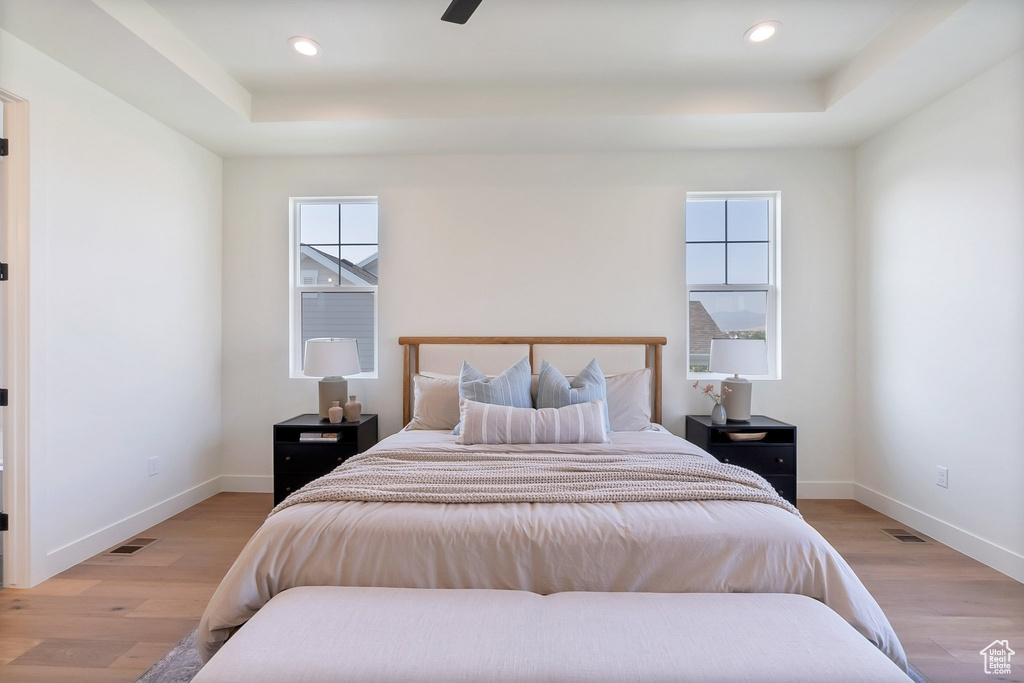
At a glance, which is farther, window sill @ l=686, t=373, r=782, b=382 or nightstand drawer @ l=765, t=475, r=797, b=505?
window sill @ l=686, t=373, r=782, b=382

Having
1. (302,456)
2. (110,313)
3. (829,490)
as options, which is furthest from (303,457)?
(829,490)

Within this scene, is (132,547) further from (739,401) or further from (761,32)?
(761,32)

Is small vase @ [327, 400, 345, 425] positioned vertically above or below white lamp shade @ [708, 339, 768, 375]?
below

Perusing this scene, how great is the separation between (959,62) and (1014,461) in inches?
77.8

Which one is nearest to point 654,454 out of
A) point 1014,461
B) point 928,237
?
point 1014,461

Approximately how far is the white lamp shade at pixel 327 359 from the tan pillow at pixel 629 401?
5.68 feet

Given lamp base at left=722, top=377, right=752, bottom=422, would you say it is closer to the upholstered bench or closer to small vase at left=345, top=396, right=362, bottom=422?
the upholstered bench

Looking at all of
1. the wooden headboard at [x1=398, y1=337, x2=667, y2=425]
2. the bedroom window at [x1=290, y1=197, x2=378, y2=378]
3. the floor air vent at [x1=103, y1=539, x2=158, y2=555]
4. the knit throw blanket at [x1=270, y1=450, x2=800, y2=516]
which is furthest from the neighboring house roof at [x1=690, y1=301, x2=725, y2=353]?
the floor air vent at [x1=103, y1=539, x2=158, y2=555]

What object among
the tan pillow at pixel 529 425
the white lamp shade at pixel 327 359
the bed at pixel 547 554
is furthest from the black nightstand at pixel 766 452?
the white lamp shade at pixel 327 359

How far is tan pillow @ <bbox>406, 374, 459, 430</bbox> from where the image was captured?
3.16m

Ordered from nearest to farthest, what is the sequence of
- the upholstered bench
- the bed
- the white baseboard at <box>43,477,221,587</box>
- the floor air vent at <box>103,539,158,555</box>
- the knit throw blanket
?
the upholstered bench, the bed, the knit throw blanket, the white baseboard at <box>43,477,221,587</box>, the floor air vent at <box>103,539,158,555</box>

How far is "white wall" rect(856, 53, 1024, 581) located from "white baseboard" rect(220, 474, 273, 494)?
4300mm

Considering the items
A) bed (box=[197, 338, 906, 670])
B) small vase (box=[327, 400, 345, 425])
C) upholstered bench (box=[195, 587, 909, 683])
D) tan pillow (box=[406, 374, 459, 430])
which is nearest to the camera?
upholstered bench (box=[195, 587, 909, 683])

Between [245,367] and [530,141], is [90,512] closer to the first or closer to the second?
[245,367]
